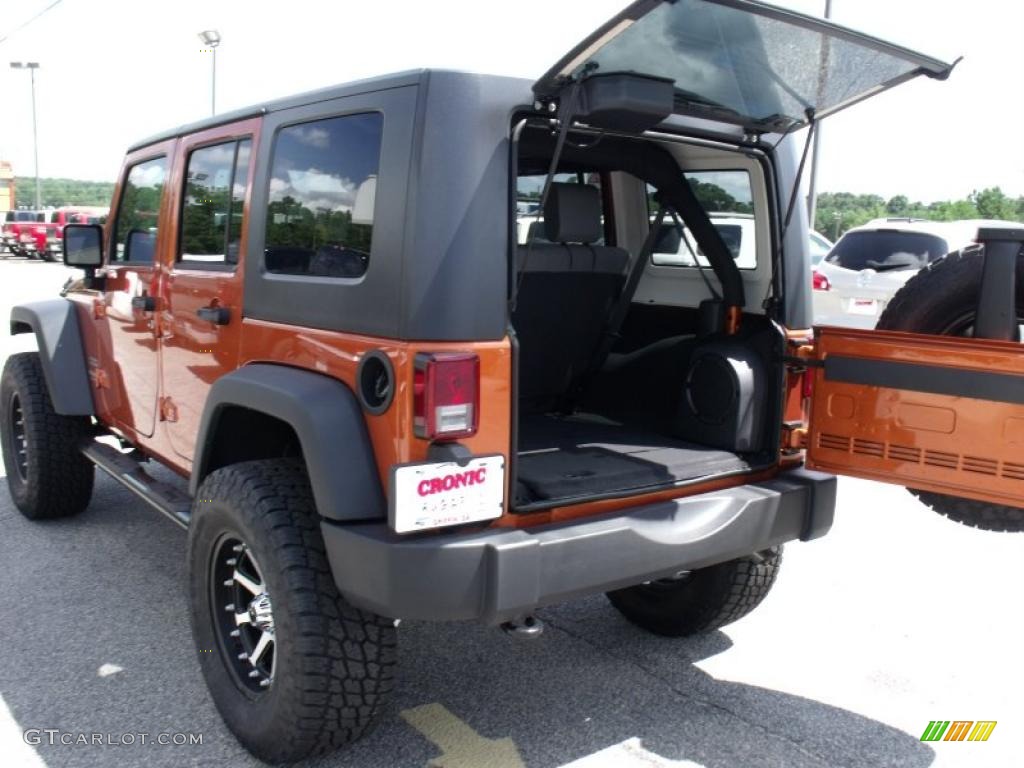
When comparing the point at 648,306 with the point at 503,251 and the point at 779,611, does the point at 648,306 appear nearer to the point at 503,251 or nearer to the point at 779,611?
the point at 779,611

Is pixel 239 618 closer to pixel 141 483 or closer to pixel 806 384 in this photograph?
pixel 141 483

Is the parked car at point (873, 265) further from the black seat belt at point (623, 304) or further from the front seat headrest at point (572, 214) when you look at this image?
the front seat headrest at point (572, 214)

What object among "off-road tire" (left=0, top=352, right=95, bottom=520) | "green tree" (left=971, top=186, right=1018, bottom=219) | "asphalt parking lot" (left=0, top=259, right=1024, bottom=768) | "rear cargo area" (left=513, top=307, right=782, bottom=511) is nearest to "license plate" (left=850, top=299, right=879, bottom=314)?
"asphalt parking lot" (left=0, top=259, right=1024, bottom=768)

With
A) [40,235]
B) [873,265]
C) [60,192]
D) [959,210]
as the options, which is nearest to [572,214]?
[873,265]

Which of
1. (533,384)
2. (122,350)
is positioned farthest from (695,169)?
(122,350)

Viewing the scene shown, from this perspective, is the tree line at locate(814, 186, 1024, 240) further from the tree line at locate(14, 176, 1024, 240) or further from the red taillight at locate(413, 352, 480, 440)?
the red taillight at locate(413, 352, 480, 440)

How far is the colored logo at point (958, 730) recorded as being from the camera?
3191 mm

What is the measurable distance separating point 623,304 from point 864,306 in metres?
6.41

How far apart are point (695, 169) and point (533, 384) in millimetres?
1124

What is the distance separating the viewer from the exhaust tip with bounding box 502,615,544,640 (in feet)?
8.64

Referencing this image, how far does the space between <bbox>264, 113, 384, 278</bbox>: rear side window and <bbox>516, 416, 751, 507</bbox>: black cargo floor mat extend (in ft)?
2.76

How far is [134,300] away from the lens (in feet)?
13.2

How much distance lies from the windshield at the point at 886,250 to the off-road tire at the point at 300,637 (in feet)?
27.8

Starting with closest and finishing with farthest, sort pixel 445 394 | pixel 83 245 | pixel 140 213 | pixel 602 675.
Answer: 1. pixel 445 394
2. pixel 602 675
3. pixel 140 213
4. pixel 83 245
